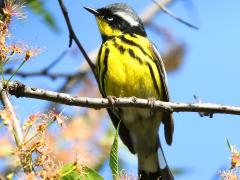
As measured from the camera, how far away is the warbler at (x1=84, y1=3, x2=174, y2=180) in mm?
5055

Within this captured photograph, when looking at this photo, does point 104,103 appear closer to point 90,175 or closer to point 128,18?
point 90,175

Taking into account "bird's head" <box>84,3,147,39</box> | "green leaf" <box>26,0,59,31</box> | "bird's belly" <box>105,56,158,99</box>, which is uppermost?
"bird's head" <box>84,3,147,39</box>

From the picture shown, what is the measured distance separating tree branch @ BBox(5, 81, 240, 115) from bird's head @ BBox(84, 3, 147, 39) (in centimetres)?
238

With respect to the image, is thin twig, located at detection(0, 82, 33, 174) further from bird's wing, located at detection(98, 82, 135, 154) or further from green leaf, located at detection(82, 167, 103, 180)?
bird's wing, located at detection(98, 82, 135, 154)

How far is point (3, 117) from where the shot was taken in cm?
192

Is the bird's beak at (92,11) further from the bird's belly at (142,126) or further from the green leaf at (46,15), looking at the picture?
the green leaf at (46,15)

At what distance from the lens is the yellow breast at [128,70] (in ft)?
16.5

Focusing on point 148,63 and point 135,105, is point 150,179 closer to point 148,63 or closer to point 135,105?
point 148,63

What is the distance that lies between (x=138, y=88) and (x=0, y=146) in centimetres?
317

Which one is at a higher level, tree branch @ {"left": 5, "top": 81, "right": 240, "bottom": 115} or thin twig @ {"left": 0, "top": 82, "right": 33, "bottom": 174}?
tree branch @ {"left": 5, "top": 81, "right": 240, "bottom": 115}

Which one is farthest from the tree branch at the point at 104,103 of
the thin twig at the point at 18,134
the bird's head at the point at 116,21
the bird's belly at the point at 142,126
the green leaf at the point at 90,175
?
the bird's head at the point at 116,21

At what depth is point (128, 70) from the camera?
5.03m

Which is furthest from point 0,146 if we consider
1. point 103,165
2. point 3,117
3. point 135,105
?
point 103,165

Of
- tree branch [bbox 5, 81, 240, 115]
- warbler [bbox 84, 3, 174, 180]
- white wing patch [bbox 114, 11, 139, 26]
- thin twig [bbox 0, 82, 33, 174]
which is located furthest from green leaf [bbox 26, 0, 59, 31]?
thin twig [bbox 0, 82, 33, 174]
